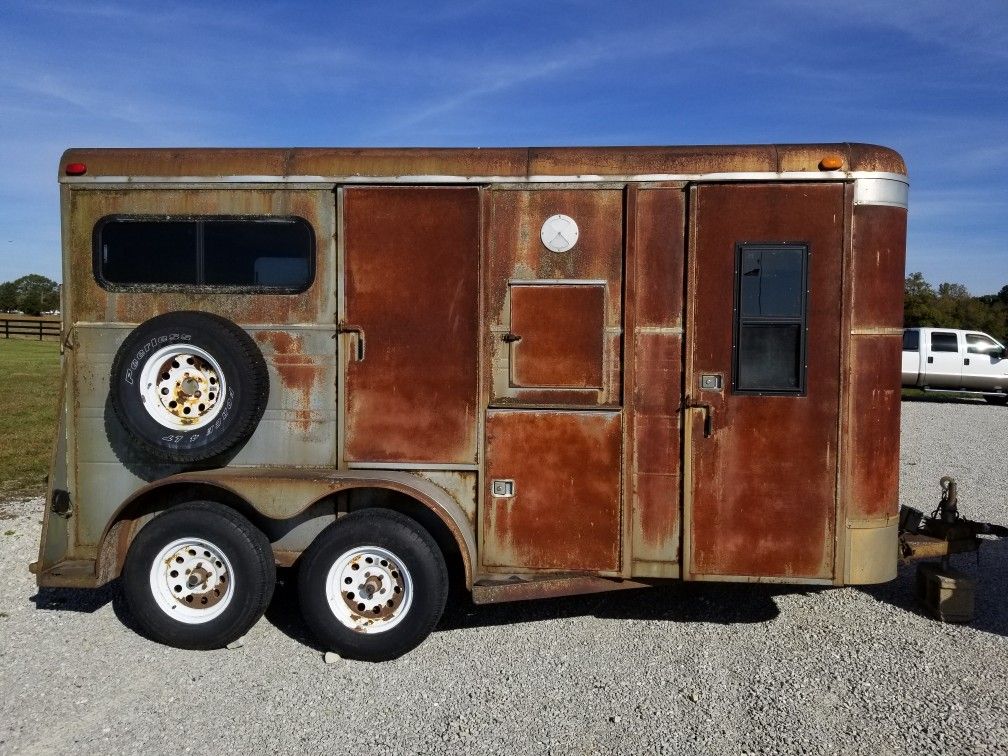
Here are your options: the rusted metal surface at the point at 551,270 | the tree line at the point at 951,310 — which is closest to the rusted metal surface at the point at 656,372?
the rusted metal surface at the point at 551,270

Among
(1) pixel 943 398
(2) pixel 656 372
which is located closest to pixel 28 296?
(1) pixel 943 398

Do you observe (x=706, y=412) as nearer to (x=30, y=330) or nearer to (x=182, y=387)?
(x=182, y=387)

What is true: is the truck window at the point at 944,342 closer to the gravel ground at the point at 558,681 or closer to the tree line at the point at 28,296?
the gravel ground at the point at 558,681

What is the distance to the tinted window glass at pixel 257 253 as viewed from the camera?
512cm

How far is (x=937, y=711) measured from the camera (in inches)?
169

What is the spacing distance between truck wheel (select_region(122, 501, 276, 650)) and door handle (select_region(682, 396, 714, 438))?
2.72 m

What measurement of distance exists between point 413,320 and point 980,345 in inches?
818

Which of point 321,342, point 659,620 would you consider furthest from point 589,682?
point 321,342

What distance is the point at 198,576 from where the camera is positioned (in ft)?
16.6

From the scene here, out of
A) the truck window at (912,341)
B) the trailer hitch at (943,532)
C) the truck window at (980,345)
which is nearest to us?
the trailer hitch at (943,532)

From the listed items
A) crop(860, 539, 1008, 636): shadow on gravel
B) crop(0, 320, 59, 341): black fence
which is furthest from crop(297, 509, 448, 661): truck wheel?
crop(0, 320, 59, 341): black fence

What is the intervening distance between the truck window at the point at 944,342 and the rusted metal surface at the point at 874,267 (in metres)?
18.8

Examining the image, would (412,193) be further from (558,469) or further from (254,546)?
(254,546)

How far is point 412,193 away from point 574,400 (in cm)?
161
